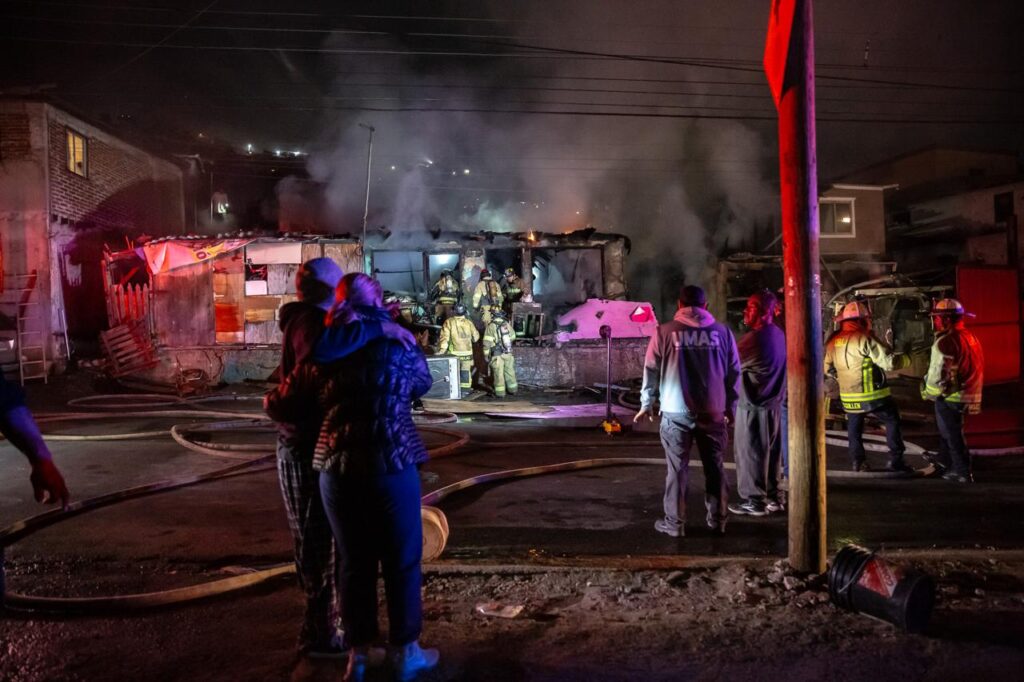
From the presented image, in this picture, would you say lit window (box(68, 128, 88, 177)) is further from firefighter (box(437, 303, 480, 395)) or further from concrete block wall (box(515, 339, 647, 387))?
concrete block wall (box(515, 339, 647, 387))

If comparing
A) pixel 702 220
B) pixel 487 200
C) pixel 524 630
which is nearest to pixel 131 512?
pixel 524 630

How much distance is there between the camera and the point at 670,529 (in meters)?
5.28

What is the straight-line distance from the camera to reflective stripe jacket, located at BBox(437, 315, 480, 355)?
1356 centimetres

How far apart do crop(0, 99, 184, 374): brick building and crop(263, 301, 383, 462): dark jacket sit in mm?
16012

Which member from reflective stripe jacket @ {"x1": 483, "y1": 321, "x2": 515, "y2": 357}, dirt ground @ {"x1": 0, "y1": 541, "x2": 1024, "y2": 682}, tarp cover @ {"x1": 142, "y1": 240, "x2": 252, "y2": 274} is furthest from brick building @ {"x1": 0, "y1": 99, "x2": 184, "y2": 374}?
dirt ground @ {"x1": 0, "y1": 541, "x2": 1024, "y2": 682}

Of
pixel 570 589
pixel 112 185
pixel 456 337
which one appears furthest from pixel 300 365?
pixel 112 185

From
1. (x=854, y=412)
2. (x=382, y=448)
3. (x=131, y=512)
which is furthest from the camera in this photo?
(x=854, y=412)

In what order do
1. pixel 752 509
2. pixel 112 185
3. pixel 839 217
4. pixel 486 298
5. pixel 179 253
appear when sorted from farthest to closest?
pixel 839 217
pixel 112 185
pixel 179 253
pixel 486 298
pixel 752 509

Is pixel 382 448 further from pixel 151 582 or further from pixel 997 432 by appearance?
pixel 997 432

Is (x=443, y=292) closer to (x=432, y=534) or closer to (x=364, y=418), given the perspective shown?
(x=432, y=534)

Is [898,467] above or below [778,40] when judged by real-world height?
below

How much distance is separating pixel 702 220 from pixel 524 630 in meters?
24.3

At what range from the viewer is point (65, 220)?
17797 millimetres

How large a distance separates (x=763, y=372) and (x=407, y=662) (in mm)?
3992
